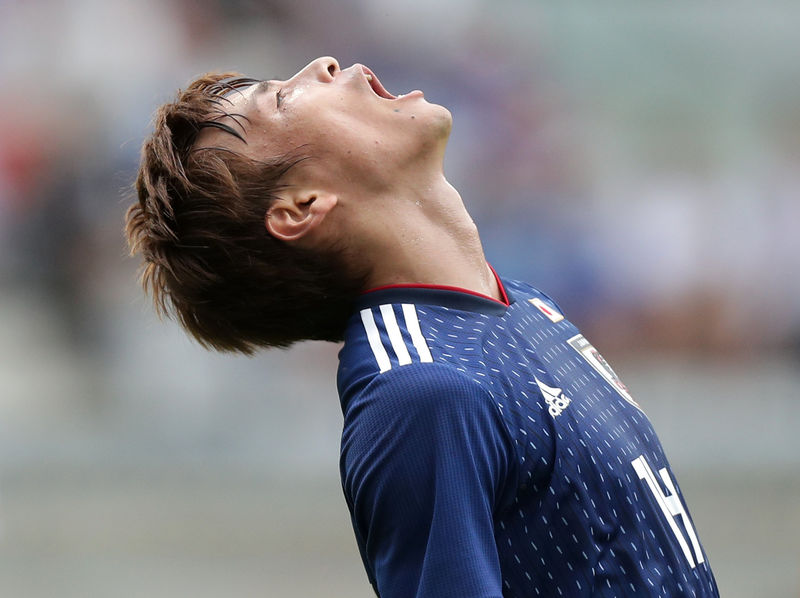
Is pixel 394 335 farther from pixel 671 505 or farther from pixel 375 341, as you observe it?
pixel 671 505

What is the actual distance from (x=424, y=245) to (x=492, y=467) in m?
0.50

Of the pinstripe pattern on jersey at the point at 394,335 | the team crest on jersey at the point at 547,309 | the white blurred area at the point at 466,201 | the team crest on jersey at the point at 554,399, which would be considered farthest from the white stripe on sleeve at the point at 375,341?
the white blurred area at the point at 466,201

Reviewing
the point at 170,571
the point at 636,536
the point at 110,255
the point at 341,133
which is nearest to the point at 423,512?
the point at 636,536

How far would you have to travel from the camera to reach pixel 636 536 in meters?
1.57

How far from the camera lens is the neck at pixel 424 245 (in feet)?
5.79

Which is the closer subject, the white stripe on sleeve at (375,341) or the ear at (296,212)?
the white stripe on sleeve at (375,341)

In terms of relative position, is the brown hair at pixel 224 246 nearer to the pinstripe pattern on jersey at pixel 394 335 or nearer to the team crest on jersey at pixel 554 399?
the pinstripe pattern on jersey at pixel 394 335

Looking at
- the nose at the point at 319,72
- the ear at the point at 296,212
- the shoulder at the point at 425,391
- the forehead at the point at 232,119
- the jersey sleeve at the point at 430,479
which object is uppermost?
the nose at the point at 319,72

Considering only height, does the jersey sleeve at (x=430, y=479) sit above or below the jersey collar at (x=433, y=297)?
below

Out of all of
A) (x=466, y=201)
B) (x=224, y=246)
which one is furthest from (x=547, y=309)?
(x=466, y=201)

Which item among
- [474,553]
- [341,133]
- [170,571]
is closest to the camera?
[474,553]

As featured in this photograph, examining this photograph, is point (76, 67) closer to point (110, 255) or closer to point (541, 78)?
point (110, 255)

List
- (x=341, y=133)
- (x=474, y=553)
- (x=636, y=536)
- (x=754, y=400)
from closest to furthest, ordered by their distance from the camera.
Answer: (x=474, y=553) → (x=636, y=536) → (x=341, y=133) → (x=754, y=400)

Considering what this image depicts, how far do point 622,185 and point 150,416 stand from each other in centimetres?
329
